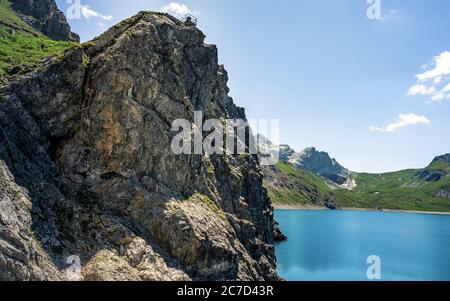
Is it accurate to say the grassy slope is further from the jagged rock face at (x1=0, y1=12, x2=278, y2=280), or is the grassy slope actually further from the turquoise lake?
the turquoise lake

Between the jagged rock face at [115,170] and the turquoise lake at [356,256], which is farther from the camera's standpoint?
the turquoise lake at [356,256]

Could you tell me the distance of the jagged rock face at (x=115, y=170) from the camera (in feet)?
131

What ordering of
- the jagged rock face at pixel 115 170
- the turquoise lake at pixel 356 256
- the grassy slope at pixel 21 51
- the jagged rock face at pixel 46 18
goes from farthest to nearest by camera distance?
the jagged rock face at pixel 46 18 → the turquoise lake at pixel 356 256 → the grassy slope at pixel 21 51 → the jagged rock face at pixel 115 170

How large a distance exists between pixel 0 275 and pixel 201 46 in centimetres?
5644

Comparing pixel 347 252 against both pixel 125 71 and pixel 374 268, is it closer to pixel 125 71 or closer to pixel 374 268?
pixel 374 268

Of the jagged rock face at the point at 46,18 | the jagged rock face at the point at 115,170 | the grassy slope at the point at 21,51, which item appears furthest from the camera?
the jagged rock face at the point at 46,18

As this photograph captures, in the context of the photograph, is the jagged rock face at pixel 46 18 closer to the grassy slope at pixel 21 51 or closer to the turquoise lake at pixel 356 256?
the grassy slope at pixel 21 51

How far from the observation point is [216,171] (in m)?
71.3

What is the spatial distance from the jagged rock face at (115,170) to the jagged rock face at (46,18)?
9640 cm

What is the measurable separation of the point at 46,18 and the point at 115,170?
125 metres

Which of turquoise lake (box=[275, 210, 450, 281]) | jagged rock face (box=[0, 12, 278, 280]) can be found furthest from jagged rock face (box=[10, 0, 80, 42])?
turquoise lake (box=[275, 210, 450, 281])

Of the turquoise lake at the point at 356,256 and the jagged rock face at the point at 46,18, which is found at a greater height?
the jagged rock face at the point at 46,18

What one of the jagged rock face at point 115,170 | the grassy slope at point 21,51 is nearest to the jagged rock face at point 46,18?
the grassy slope at point 21,51

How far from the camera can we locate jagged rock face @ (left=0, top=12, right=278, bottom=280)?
3988cm
